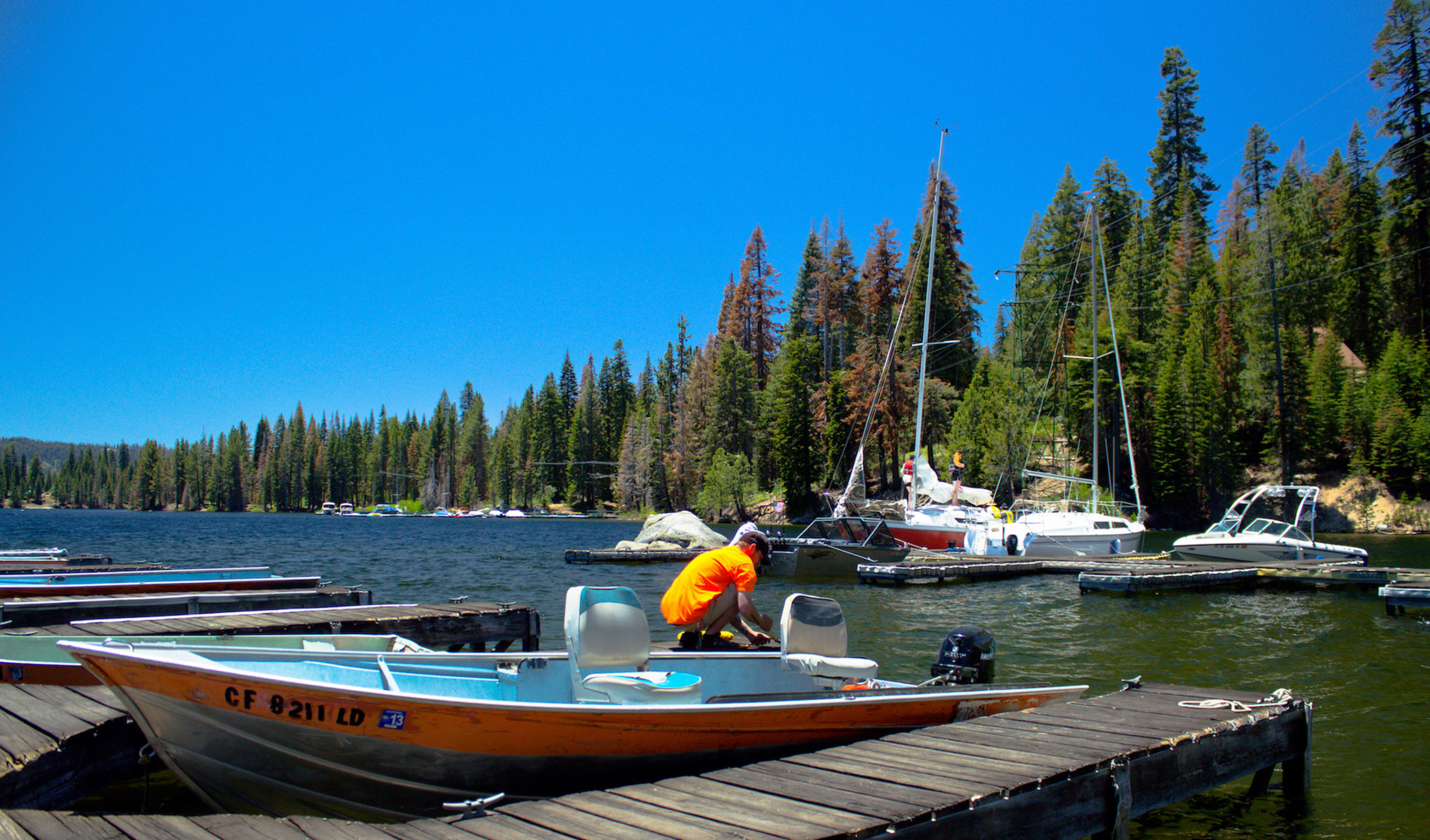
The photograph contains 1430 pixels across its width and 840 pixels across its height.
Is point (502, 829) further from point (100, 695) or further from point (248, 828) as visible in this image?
point (100, 695)

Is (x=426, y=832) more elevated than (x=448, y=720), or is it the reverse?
(x=448, y=720)

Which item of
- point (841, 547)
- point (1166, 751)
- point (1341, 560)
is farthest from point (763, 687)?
point (1341, 560)

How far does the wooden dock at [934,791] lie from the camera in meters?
3.96

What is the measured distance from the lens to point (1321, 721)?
9289 millimetres

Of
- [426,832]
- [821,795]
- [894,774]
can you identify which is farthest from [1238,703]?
[426,832]

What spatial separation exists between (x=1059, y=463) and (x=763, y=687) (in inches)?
2056

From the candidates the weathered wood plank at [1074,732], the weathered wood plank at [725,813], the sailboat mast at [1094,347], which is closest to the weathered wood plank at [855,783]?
the weathered wood plank at [725,813]

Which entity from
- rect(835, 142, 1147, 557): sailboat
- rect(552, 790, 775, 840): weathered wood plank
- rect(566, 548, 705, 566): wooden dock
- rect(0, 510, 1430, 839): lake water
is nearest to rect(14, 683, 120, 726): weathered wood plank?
rect(552, 790, 775, 840): weathered wood plank

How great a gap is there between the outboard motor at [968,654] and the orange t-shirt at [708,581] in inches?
132

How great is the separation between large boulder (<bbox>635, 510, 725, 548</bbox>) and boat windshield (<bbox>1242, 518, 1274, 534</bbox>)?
1897cm

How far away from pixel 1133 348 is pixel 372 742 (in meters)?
58.2

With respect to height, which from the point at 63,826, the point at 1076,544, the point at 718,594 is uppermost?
the point at 718,594

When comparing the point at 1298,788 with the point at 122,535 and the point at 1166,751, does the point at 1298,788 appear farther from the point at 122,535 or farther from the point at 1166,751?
the point at 122,535

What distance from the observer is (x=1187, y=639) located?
14703 mm
